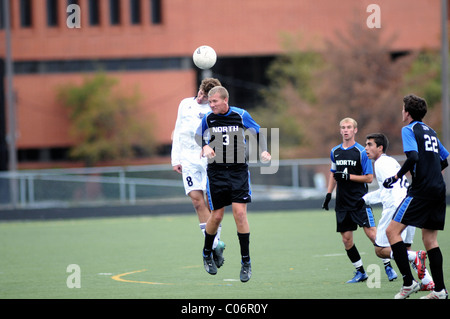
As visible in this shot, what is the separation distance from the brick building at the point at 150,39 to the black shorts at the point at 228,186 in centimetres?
4000

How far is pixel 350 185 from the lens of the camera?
10109mm

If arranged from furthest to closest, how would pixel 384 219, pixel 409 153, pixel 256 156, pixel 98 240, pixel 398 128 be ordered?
pixel 398 128 < pixel 256 156 < pixel 98 240 < pixel 384 219 < pixel 409 153

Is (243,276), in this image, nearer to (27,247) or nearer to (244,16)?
(27,247)

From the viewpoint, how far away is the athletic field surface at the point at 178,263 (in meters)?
8.91

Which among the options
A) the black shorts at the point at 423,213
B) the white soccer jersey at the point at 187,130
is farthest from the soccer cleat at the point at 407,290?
the white soccer jersey at the point at 187,130

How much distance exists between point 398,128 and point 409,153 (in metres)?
33.5

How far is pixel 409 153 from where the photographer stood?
7.82m

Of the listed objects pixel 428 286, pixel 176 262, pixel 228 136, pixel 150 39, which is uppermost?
pixel 150 39

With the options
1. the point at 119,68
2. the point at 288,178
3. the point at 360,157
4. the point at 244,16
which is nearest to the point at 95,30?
the point at 119,68

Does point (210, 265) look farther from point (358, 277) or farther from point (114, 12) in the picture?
point (114, 12)

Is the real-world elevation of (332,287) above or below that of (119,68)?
below

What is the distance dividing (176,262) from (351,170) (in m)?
3.65

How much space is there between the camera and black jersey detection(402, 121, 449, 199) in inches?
310


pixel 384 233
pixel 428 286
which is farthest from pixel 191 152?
pixel 428 286
